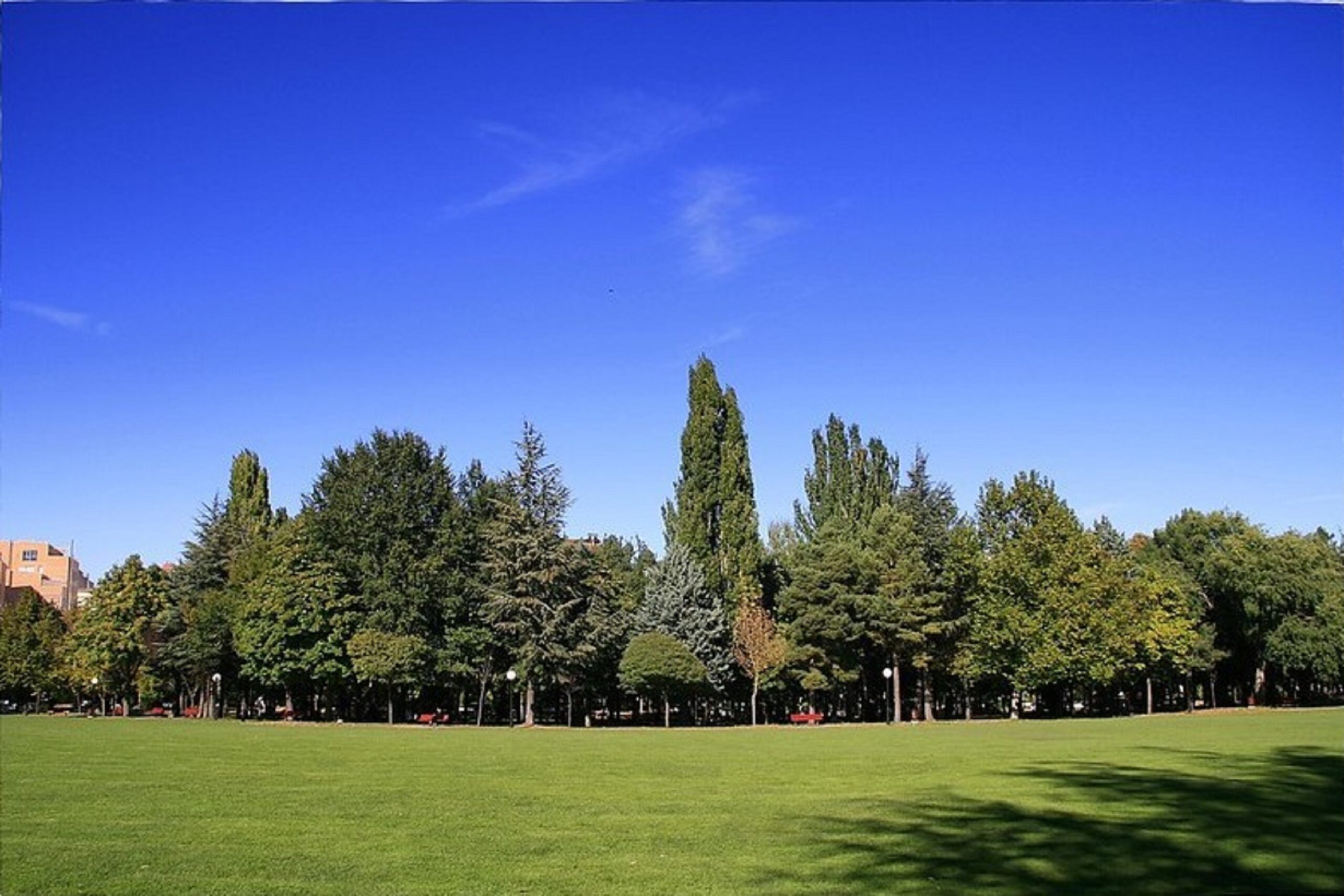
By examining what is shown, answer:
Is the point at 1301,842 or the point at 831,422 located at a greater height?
the point at 831,422

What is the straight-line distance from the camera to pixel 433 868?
1132 cm

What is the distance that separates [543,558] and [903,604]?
19.6 metres

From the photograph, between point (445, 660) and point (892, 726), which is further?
point (445, 660)

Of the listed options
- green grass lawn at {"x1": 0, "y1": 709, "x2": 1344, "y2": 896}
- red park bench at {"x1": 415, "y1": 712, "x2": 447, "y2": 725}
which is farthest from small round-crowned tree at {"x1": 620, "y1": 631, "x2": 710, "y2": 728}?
green grass lawn at {"x1": 0, "y1": 709, "x2": 1344, "y2": 896}

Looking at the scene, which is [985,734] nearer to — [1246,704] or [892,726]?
[892,726]

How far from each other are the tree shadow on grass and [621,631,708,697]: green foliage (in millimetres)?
40069

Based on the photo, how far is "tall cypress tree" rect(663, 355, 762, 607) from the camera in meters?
62.4

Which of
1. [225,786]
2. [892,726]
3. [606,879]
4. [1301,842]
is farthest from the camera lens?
[892,726]

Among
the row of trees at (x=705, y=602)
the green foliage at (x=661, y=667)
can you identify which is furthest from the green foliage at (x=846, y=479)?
the green foliage at (x=661, y=667)

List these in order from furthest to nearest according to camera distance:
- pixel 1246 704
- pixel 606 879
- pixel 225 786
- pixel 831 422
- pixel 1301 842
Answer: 1. pixel 1246 704
2. pixel 831 422
3. pixel 225 786
4. pixel 1301 842
5. pixel 606 879

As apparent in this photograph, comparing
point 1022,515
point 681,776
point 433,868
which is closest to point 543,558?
point 1022,515

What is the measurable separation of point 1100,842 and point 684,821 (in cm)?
538

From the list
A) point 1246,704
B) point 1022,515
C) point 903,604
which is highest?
point 1022,515

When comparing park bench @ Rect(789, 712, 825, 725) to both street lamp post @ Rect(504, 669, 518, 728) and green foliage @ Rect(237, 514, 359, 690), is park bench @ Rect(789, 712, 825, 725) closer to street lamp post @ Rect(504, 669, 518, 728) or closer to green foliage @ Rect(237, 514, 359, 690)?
street lamp post @ Rect(504, 669, 518, 728)
